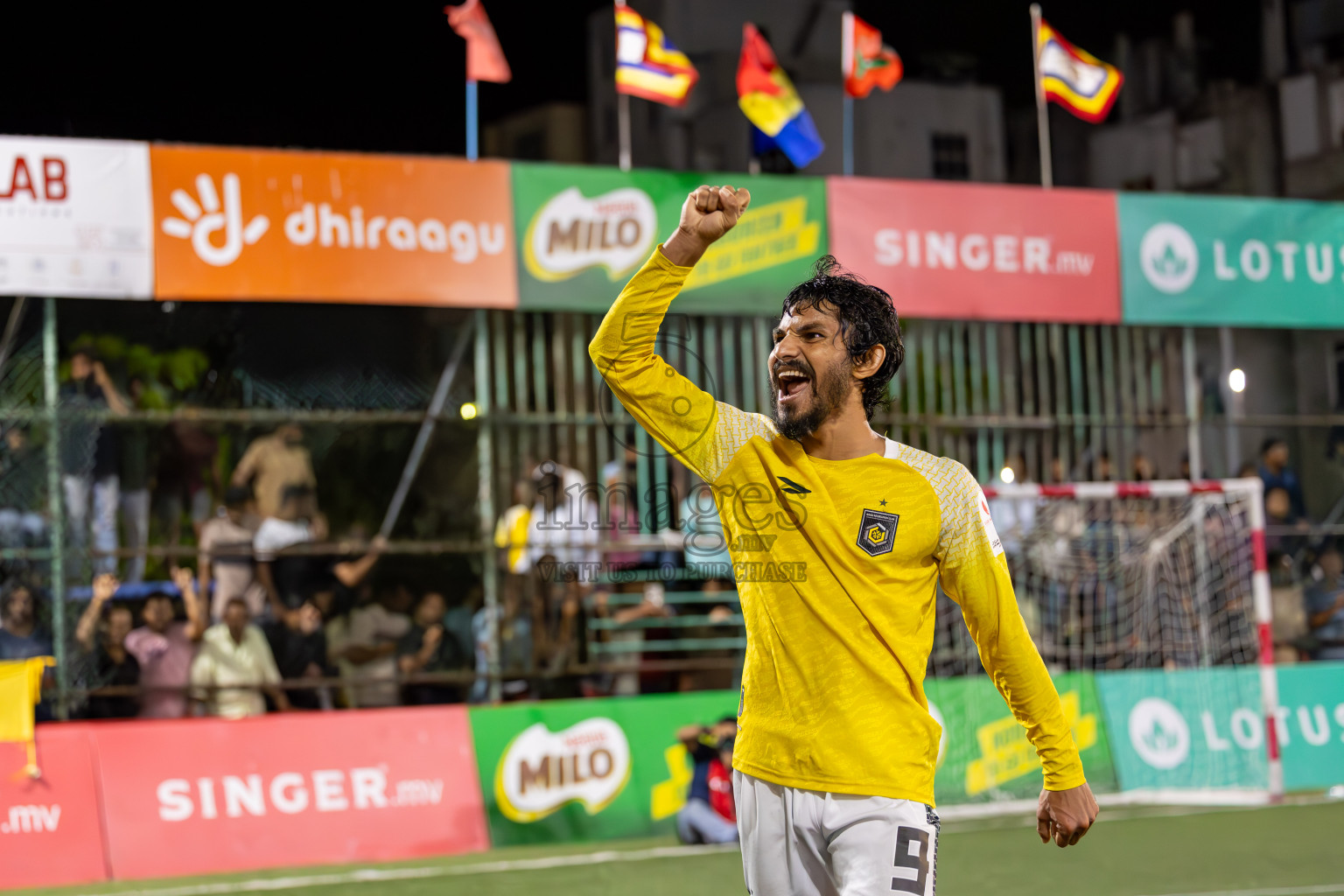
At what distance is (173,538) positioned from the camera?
413 inches

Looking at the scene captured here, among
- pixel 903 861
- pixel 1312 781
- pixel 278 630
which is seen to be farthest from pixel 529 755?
pixel 903 861

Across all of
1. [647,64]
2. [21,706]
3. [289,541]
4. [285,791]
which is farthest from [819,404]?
[647,64]

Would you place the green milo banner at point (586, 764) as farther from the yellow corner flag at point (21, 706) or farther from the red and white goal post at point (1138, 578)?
the yellow corner flag at point (21, 706)

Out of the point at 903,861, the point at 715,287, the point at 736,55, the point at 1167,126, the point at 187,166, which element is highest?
the point at 736,55

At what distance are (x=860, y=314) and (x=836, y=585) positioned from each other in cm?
65

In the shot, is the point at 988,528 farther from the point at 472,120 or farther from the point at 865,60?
the point at 865,60

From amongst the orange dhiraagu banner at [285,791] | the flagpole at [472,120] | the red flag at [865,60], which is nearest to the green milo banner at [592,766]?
the orange dhiraagu banner at [285,791]

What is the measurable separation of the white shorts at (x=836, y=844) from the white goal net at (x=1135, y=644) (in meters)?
7.40

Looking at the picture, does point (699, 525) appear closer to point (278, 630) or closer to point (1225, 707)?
point (278, 630)

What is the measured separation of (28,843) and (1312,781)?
8827mm

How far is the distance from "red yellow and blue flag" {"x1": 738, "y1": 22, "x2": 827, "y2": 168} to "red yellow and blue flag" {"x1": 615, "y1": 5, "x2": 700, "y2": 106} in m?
0.45

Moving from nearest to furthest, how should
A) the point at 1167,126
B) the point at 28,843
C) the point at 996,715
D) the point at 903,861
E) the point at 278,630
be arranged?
1. the point at 903,861
2. the point at 28,843
3. the point at 278,630
4. the point at 996,715
5. the point at 1167,126

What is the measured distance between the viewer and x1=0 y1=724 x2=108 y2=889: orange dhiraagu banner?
8992 millimetres

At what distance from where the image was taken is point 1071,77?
42.4 ft
